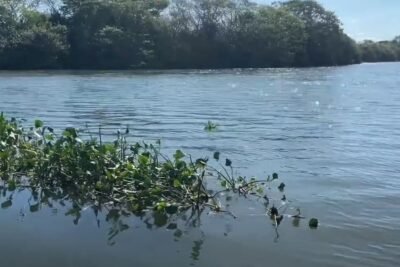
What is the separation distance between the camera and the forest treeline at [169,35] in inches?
2987

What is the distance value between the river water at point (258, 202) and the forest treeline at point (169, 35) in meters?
53.5

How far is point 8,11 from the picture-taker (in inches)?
3159

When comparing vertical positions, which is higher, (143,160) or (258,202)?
(143,160)

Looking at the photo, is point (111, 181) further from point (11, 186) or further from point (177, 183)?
point (11, 186)

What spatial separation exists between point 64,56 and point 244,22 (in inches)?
1151

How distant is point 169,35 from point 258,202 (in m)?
79.4

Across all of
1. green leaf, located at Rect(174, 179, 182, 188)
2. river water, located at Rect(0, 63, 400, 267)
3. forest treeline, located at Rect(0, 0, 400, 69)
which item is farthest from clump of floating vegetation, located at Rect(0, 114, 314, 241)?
forest treeline, located at Rect(0, 0, 400, 69)

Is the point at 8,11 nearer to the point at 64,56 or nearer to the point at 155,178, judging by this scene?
the point at 64,56

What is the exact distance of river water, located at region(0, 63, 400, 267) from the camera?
645 centimetres

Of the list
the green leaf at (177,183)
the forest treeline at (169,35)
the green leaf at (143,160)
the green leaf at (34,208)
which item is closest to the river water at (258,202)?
the green leaf at (34,208)

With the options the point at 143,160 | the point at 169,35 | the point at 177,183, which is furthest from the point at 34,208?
the point at 169,35

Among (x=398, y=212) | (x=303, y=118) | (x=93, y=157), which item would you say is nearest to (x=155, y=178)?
(x=93, y=157)

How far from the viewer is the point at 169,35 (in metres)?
86.4

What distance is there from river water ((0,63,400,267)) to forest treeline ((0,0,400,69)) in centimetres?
5345
